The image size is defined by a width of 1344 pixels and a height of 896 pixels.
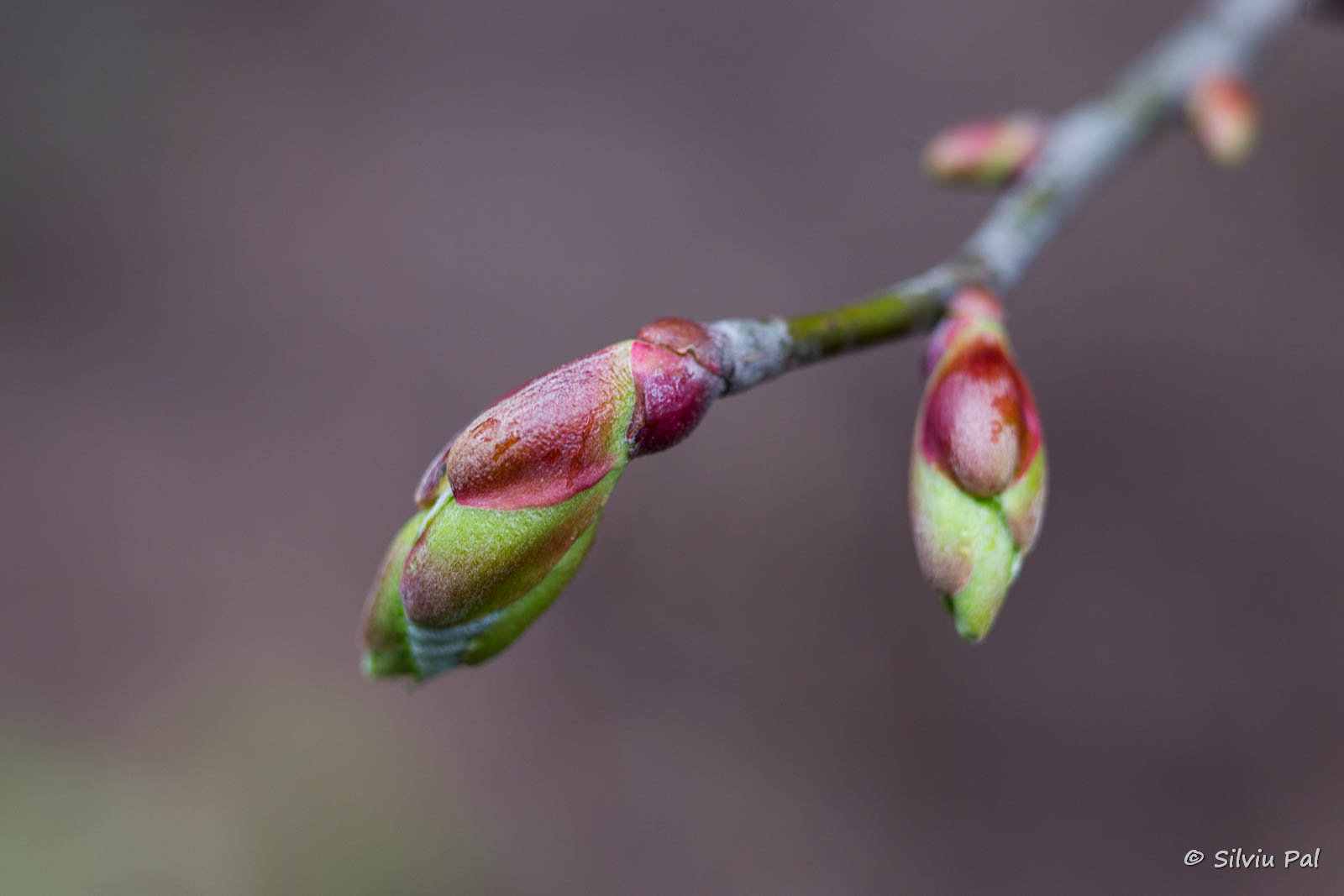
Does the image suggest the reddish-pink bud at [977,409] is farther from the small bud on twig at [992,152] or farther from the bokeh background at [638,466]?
the bokeh background at [638,466]

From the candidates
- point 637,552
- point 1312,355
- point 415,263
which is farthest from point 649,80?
point 1312,355

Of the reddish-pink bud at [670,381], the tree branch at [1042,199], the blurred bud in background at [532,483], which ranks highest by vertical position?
the tree branch at [1042,199]

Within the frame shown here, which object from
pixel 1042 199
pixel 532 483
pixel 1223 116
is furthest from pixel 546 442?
pixel 1223 116

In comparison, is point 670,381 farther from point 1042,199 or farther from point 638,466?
point 638,466

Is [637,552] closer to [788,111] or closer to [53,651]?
[788,111]

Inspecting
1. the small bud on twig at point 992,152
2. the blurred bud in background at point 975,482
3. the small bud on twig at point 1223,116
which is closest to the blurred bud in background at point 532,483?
the blurred bud in background at point 975,482

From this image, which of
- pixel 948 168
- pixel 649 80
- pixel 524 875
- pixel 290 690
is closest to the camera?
pixel 948 168
